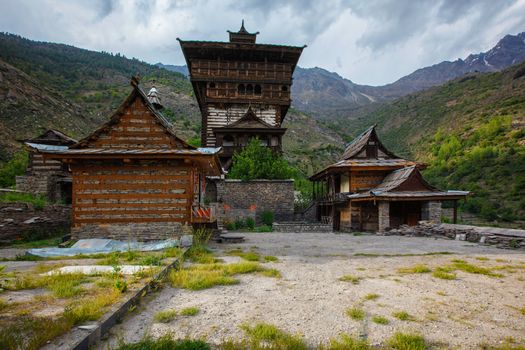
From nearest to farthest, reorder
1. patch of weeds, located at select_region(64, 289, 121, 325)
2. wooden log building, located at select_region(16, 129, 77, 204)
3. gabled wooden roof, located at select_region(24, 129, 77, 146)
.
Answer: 1. patch of weeds, located at select_region(64, 289, 121, 325)
2. wooden log building, located at select_region(16, 129, 77, 204)
3. gabled wooden roof, located at select_region(24, 129, 77, 146)

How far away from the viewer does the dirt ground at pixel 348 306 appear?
371 cm

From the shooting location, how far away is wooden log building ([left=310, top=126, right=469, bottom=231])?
17.7 metres

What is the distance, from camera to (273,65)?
32.0 m

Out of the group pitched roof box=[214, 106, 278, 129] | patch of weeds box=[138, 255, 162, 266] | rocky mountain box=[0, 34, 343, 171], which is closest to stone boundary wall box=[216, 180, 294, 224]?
pitched roof box=[214, 106, 278, 129]

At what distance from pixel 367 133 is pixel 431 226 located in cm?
1023

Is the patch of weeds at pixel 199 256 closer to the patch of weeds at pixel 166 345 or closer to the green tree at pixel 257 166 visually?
the patch of weeds at pixel 166 345

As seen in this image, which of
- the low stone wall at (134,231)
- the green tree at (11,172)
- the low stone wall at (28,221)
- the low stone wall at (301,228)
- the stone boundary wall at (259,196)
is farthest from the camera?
the green tree at (11,172)

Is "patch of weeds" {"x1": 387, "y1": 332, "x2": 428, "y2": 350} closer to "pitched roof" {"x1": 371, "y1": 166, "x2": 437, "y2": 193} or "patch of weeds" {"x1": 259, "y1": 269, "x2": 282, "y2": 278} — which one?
"patch of weeds" {"x1": 259, "y1": 269, "x2": 282, "y2": 278}

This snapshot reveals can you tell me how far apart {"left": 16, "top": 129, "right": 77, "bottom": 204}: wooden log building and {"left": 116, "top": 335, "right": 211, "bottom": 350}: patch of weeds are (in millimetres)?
22947

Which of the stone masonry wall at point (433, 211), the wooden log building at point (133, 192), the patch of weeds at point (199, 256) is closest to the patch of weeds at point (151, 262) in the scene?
the patch of weeds at point (199, 256)

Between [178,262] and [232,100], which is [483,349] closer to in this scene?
[178,262]

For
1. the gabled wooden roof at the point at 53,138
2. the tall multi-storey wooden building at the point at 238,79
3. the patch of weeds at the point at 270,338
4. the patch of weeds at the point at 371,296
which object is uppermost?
the tall multi-storey wooden building at the point at 238,79

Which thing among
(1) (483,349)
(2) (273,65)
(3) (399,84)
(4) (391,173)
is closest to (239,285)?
(1) (483,349)

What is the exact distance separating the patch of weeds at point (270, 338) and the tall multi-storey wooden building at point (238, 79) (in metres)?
27.3
